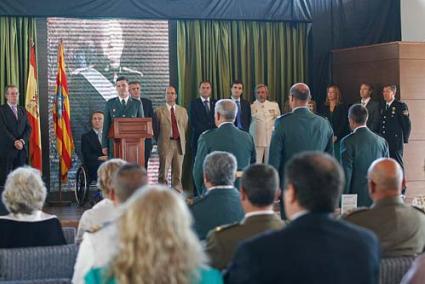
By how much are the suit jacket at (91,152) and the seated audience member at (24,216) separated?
5342 mm

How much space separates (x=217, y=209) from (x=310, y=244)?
1741 mm

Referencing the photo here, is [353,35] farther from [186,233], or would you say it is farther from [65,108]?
[186,233]

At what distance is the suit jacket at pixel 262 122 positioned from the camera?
1038 cm

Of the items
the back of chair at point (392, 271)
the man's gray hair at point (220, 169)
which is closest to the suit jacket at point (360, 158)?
the man's gray hair at point (220, 169)

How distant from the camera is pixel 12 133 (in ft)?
30.2

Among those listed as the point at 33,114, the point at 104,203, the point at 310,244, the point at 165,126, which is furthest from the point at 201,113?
the point at 310,244

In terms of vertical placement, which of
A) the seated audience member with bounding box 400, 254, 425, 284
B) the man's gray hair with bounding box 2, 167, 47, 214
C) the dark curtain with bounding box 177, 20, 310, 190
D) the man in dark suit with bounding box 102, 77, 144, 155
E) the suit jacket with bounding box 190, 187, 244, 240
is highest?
the dark curtain with bounding box 177, 20, 310, 190

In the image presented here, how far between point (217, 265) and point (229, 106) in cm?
299

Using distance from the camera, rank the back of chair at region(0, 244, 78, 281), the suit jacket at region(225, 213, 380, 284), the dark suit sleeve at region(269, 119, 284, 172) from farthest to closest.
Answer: the dark suit sleeve at region(269, 119, 284, 172), the back of chair at region(0, 244, 78, 281), the suit jacket at region(225, 213, 380, 284)

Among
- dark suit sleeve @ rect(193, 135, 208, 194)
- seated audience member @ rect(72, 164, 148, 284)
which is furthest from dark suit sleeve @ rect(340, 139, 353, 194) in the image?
seated audience member @ rect(72, 164, 148, 284)

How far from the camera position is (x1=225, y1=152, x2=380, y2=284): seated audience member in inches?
86.1

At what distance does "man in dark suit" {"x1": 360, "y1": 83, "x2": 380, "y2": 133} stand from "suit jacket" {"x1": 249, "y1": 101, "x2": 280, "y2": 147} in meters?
1.15

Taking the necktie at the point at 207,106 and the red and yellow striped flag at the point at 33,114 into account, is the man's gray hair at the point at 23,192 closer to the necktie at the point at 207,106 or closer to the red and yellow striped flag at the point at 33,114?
the red and yellow striped flag at the point at 33,114

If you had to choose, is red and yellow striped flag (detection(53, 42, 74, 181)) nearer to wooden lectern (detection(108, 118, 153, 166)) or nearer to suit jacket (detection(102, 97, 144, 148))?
suit jacket (detection(102, 97, 144, 148))
